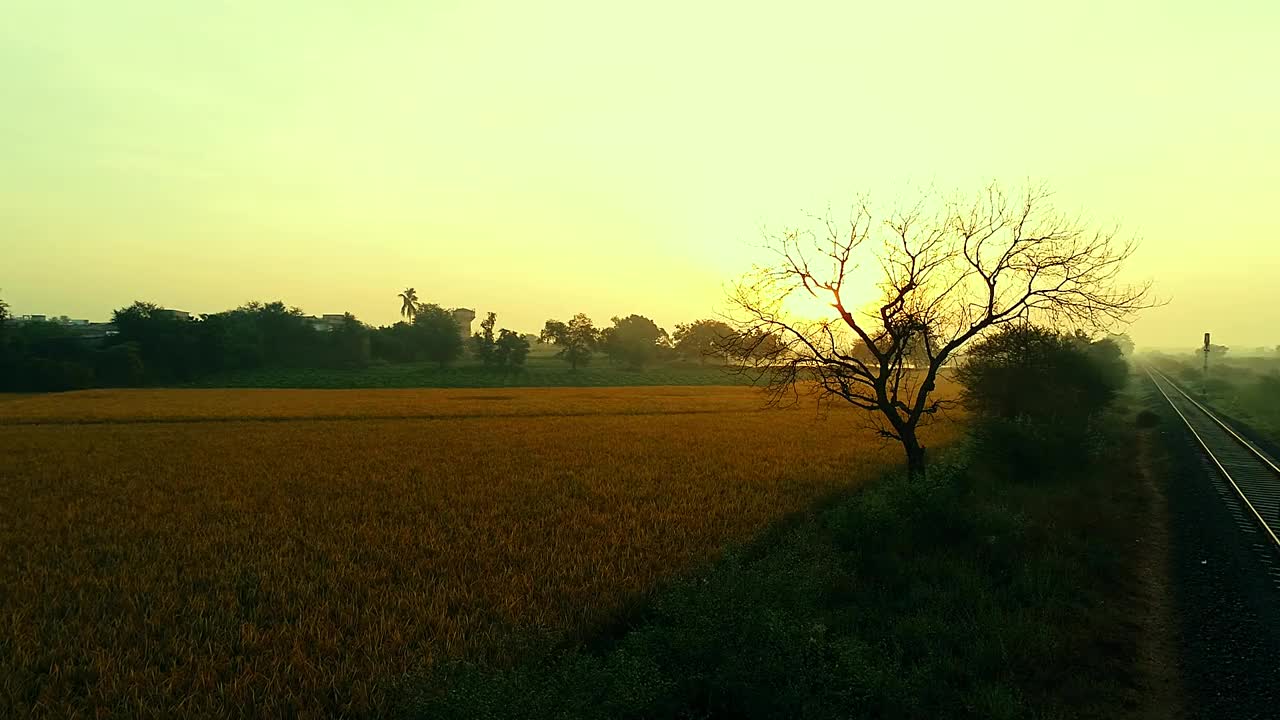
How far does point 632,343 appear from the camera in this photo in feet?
354

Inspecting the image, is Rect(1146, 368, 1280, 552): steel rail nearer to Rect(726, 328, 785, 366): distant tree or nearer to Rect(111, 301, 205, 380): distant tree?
Rect(726, 328, 785, 366): distant tree

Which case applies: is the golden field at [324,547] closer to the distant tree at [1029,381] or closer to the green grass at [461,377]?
the distant tree at [1029,381]

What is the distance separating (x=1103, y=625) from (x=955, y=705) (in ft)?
12.4

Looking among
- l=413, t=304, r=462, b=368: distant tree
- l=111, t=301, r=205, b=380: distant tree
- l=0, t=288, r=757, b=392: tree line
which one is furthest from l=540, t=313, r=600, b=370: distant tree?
l=111, t=301, r=205, b=380: distant tree

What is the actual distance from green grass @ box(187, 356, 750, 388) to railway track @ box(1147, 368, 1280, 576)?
59.9 m

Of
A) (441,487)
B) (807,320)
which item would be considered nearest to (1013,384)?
(807,320)

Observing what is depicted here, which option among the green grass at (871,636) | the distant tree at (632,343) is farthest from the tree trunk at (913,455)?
the distant tree at (632,343)

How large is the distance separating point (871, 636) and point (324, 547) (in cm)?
986

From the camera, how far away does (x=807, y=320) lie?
14617mm

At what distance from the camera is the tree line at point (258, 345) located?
6712 centimetres

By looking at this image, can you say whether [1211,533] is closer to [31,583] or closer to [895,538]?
[895,538]

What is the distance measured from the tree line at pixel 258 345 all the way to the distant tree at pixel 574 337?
8.1 inches

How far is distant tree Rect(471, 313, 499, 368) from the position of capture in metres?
96.6

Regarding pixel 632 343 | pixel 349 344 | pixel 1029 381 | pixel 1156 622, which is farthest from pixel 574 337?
pixel 1156 622
